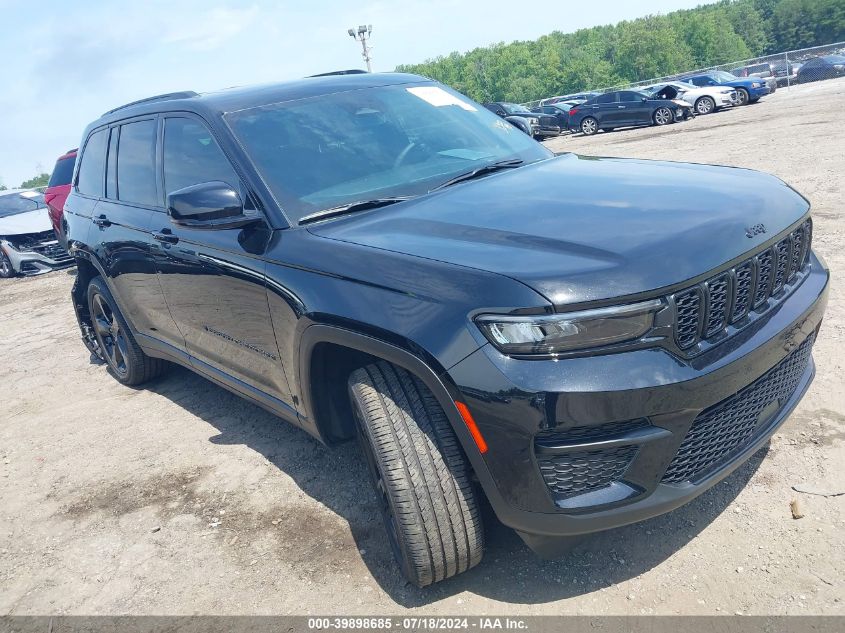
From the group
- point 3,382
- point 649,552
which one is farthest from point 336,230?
point 3,382

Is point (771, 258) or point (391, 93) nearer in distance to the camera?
point (771, 258)

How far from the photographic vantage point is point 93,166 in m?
5.09

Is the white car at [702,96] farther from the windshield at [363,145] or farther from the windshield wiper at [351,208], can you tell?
the windshield wiper at [351,208]

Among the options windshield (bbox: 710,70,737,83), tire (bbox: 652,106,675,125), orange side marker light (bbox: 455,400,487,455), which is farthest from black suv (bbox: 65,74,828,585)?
windshield (bbox: 710,70,737,83)

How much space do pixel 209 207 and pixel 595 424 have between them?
1.77 m

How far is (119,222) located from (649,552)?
139 inches

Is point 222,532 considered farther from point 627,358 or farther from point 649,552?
point 627,358

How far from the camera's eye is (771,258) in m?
2.56

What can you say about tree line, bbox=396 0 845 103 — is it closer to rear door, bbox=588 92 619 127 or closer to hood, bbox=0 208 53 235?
rear door, bbox=588 92 619 127

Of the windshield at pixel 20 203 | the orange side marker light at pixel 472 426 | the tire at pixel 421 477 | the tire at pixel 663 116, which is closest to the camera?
the orange side marker light at pixel 472 426

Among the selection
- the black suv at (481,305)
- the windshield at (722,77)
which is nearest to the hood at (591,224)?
the black suv at (481,305)

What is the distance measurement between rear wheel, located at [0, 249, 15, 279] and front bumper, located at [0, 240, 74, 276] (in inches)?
4.2

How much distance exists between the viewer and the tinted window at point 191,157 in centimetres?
341

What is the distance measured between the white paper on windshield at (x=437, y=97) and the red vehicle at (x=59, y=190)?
829 centimetres
